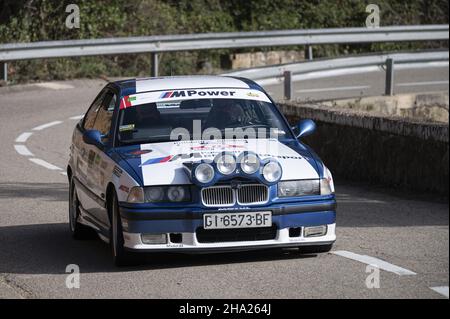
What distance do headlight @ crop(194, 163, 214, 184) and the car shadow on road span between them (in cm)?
78

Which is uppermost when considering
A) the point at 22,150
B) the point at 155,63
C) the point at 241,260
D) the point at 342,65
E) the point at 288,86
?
the point at 241,260

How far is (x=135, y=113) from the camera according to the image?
1027 cm

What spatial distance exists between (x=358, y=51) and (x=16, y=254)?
2150 cm

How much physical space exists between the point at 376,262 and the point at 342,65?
15.4 m

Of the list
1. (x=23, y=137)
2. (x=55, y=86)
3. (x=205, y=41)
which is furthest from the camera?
(x=205, y=41)

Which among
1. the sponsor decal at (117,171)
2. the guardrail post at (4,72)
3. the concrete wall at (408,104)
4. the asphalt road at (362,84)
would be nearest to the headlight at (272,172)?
the sponsor decal at (117,171)

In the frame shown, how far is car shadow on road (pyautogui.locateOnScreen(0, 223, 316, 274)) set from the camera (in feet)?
30.7

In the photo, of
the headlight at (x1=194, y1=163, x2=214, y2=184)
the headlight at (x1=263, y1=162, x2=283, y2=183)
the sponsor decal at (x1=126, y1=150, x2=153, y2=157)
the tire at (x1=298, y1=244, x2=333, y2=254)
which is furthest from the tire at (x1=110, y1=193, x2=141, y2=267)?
the tire at (x1=298, y1=244, x2=333, y2=254)

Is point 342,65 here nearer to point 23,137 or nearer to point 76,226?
point 23,137

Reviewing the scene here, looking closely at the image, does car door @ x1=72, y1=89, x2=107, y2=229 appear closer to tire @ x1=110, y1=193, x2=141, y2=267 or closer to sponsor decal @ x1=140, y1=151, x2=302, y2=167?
tire @ x1=110, y1=193, x2=141, y2=267

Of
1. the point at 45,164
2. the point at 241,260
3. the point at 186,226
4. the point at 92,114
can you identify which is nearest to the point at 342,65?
the point at 45,164

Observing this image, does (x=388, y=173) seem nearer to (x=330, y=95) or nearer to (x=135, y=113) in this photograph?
(x=135, y=113)

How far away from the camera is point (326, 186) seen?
30.8ft

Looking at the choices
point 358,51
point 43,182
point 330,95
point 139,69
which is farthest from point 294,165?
point 358,51
